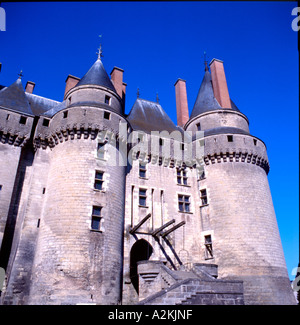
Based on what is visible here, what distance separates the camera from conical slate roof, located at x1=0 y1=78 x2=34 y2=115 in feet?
57.8

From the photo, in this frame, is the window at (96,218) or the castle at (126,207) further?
the window at (96,218)

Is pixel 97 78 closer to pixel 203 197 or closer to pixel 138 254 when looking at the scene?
pixel 203 197

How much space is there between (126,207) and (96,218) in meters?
2.98

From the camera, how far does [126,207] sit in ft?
58.4

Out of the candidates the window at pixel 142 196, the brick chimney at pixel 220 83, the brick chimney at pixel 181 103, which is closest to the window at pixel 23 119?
the window at pixel 142 196

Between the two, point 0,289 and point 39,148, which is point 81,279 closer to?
point 0,289

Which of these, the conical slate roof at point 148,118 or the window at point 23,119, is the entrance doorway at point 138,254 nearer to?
the conical slate roof at point 148,118

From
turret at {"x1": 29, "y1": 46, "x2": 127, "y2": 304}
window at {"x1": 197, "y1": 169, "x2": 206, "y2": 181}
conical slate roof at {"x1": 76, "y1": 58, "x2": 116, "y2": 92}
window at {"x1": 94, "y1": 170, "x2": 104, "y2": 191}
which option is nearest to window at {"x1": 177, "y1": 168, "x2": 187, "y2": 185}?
window at {"x1": 197, "y1": 169, "x2": 206, "y2": 181}

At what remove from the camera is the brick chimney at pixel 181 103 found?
26.1m

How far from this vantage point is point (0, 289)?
46.2 ft

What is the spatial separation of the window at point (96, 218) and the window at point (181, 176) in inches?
298

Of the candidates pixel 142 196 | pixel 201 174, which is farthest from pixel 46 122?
pixel 201 174
